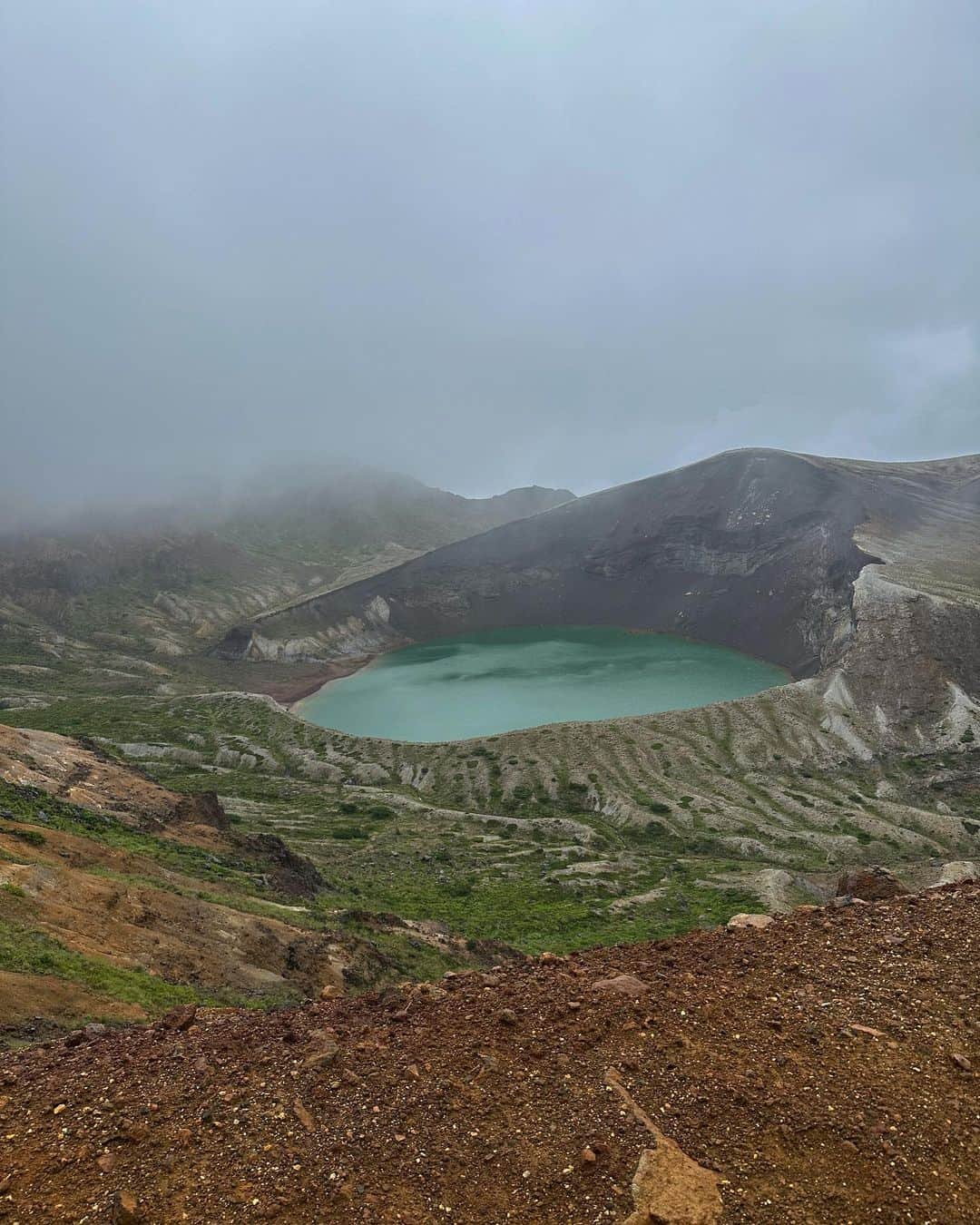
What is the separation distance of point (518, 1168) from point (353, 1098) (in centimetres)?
215

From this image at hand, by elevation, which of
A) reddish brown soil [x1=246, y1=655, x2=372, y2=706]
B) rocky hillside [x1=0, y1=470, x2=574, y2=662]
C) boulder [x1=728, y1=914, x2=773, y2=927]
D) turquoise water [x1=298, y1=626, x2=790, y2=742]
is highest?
rocky hillside [x1=0, y1=470, x2=574, y2=662]

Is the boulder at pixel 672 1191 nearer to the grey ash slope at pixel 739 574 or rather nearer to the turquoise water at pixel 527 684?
the grey ash slope at pixel 739 574

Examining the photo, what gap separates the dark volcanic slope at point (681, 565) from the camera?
126m

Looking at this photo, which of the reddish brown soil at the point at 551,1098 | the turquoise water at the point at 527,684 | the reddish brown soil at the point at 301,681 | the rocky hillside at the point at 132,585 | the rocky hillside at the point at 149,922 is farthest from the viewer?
the rocky hillside at the point at 132,585

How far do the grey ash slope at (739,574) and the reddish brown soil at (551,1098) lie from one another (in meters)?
74.0

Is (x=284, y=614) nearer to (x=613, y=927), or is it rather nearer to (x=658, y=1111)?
(x=613, y=927)

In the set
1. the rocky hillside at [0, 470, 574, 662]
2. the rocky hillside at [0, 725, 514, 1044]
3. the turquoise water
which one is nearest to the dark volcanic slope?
the turquoise water

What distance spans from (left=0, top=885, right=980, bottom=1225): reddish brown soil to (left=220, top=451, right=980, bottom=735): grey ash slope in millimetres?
74010

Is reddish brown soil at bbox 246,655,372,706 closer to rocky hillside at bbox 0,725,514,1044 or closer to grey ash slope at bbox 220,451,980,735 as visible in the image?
grey ash slope at bbox 220,451,980,735

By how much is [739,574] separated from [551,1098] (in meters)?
147

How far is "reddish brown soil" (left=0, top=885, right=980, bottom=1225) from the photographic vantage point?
632cm

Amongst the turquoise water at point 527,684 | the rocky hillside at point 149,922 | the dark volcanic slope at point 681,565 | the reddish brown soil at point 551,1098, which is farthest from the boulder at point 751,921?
the dark volcanic slope at point 681,565

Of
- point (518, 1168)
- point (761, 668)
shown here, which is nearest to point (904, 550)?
point (761, 668)

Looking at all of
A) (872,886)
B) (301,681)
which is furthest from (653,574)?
(872,886)
